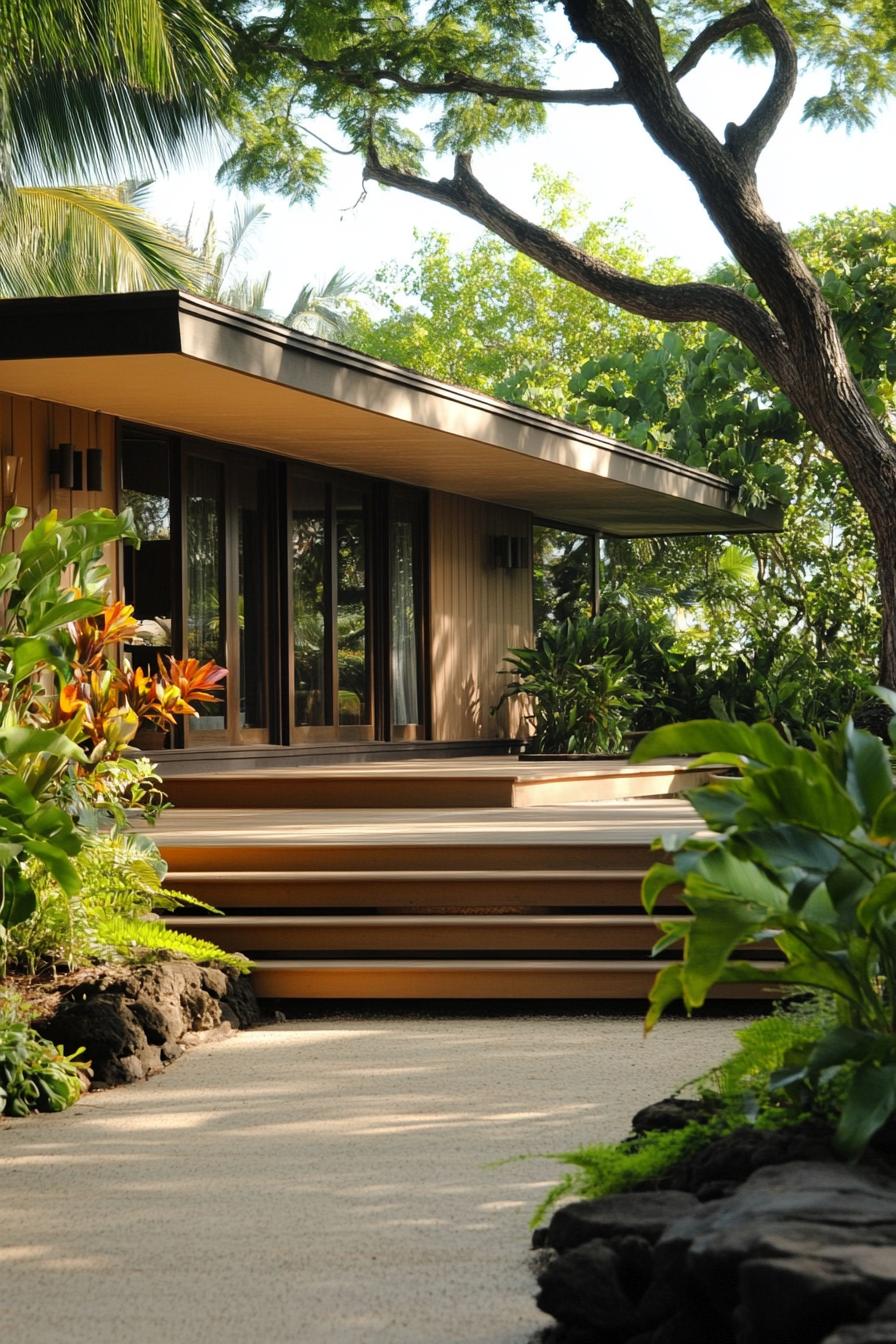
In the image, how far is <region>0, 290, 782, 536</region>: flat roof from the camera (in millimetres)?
7500

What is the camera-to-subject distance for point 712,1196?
8.75 feet

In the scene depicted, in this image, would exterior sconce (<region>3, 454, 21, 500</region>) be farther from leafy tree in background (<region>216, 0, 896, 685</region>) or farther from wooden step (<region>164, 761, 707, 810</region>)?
leafy tree in background (<region>216, 0, 896, 685</region>)

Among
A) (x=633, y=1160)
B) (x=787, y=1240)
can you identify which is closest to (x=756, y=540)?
(x=633, y=1160)

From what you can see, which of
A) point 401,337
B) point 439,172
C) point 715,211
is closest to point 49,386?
point 715,211

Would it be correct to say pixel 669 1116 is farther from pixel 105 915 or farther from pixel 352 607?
pixel 352 607

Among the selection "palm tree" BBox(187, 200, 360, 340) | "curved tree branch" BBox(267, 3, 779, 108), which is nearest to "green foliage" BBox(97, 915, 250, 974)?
"curved tree branch" BBox(267, 3, 779, 108)

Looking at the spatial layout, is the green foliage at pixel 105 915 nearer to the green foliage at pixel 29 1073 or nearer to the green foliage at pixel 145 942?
the green foliage at pixel 145 942

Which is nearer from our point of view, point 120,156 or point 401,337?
point 120,156

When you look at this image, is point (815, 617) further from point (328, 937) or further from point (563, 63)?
point (328, 937)

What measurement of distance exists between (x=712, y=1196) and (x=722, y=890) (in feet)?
1.76

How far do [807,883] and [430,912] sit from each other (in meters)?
3.95

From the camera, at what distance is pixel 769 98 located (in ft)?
43.7

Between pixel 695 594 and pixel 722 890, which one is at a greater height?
pixel 695 594

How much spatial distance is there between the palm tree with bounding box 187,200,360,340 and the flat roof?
80.8ft
